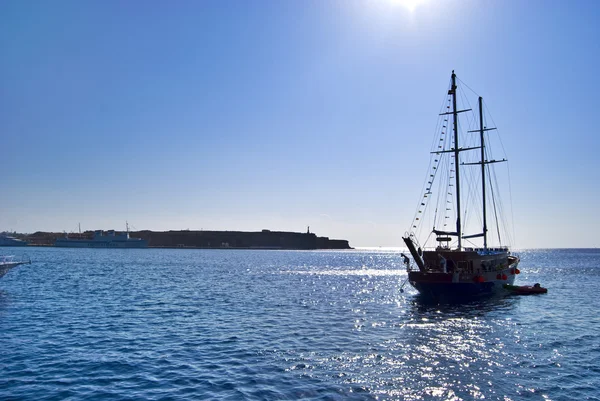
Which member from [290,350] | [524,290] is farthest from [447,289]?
[290,350]

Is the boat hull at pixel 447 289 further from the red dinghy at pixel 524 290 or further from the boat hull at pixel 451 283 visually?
the red dinghy at pixel 524 290

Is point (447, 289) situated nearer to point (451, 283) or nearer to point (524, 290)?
point (451, 283)

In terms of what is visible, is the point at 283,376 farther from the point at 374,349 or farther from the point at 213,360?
the point at 374,349

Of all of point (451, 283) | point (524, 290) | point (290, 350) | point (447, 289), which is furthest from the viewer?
point (524, 290)

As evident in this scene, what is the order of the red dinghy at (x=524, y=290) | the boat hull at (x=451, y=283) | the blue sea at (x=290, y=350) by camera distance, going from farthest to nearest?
the red dinghy at (x=524, y=290) < the boat hull at (x=451, y=283) < the blue sea at (x=290, y=350)

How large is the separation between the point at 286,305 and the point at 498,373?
22619mm

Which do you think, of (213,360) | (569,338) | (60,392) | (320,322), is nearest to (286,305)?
(320,322)

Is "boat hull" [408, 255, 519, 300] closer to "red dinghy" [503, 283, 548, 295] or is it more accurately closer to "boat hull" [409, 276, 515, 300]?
"boat hull" [409, 276, 515, 300]

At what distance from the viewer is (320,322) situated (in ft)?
96.4

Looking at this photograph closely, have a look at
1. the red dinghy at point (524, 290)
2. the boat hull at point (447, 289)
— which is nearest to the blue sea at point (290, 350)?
the boat hull at point (447, 289)

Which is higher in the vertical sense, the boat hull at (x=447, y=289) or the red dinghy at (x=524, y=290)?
the boat hull at (x=447, y=289)

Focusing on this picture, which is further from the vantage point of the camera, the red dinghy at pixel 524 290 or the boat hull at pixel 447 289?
the red dinghy at pixel 524 290

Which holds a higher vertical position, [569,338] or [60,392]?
[60,392]

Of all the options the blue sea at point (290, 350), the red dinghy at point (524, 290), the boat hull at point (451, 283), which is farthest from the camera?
the red dinghy at point (524, 290)
